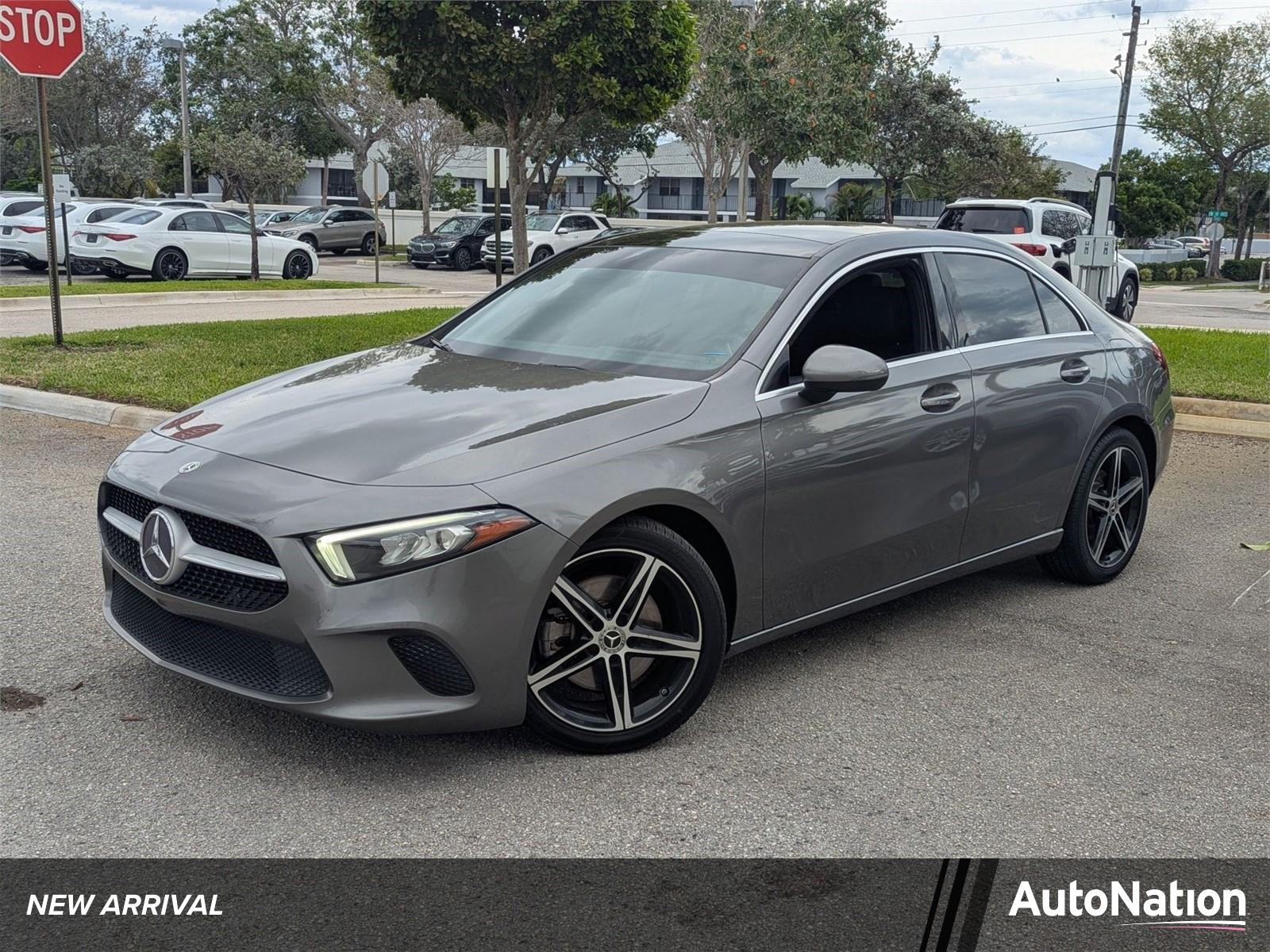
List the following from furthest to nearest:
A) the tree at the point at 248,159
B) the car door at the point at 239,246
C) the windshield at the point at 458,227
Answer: the windshield at the point at 458,227, the tree at the point at 248,159, the car door at the point at 239,246

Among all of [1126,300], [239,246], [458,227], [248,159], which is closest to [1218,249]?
[458,227]

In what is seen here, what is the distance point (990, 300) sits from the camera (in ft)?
17.9

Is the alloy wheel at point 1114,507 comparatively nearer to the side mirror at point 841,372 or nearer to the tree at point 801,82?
the side mirror at point 841,372

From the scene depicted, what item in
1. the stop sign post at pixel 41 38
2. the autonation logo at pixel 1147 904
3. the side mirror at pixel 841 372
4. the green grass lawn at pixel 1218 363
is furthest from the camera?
the stop sign post at pixel 41 38

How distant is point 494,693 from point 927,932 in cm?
132

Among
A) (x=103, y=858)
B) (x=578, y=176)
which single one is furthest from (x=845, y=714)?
(x=578, y=176)

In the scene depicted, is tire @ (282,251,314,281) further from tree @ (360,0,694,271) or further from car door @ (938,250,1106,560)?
car door @ (938,250,1106,560)

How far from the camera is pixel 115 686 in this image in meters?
4.41

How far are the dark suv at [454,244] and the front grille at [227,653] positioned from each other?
32967mm

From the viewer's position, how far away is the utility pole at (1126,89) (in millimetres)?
45281

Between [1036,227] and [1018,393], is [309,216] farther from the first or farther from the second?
[1018,393]

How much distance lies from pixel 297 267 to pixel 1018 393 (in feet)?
78.6

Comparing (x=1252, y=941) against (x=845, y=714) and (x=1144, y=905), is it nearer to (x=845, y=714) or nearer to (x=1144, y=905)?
(x=1144, y=905)

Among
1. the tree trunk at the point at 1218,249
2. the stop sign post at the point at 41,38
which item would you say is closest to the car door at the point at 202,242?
the stop sign post at the point at 41,38
